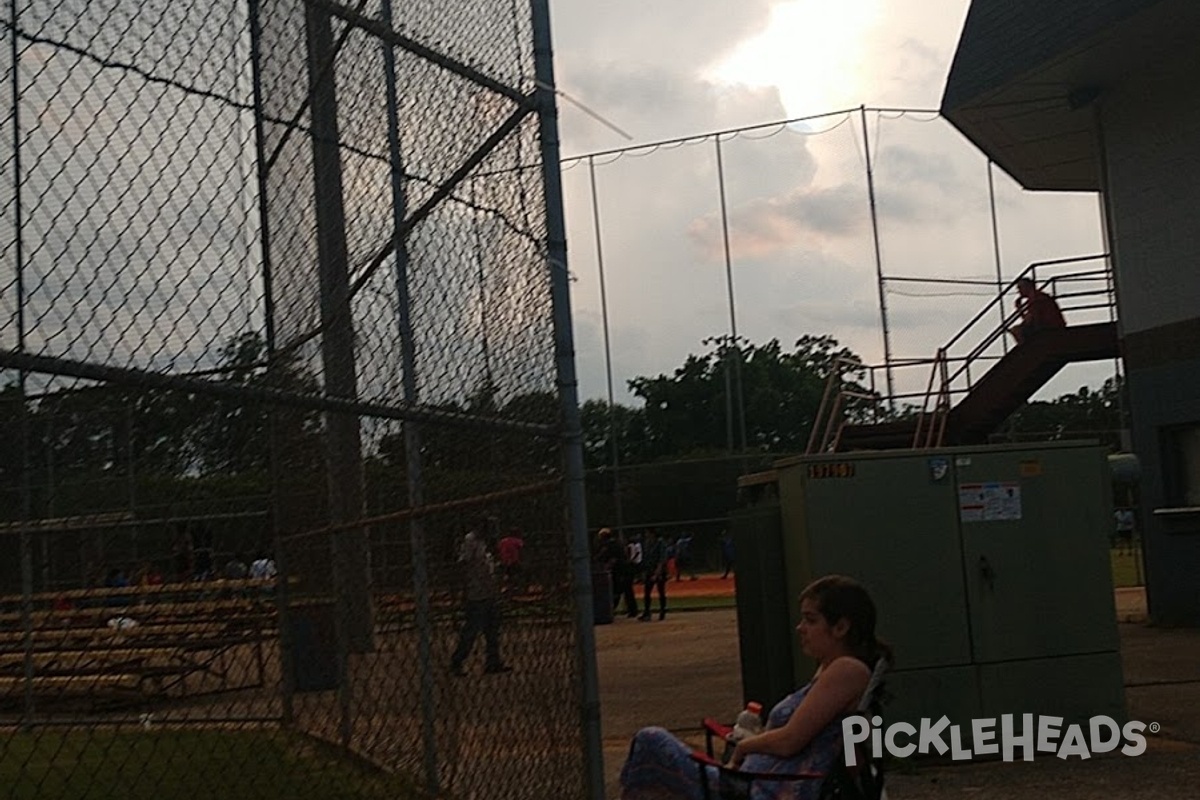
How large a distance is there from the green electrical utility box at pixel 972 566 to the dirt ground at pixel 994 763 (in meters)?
0.42

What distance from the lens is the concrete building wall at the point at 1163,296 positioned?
16.7 meters

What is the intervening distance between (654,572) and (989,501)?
18.8 m

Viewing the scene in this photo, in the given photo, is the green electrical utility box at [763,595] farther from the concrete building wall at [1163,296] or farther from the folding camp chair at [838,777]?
the concrete building wall at [1163,296]

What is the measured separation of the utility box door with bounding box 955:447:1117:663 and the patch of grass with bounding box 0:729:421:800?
11.6 ft

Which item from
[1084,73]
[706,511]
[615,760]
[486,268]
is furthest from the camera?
[706,511]

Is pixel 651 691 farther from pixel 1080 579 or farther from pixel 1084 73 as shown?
pixel 1084 73

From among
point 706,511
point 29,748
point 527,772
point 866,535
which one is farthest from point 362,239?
point 706,511

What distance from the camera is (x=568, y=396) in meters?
5.38

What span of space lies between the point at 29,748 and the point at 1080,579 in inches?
272

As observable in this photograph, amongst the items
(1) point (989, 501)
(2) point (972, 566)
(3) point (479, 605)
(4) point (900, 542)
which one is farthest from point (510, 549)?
(1) point (989, 501)

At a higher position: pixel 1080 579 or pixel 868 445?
pixel 868 445

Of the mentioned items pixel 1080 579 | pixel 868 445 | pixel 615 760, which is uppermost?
pixel 868 445

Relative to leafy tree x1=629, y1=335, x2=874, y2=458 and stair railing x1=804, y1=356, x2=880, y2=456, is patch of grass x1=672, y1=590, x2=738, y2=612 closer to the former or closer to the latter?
stair railing x1=804, y1=356, x2=880, y2=456

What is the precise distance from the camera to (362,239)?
20.2ft
